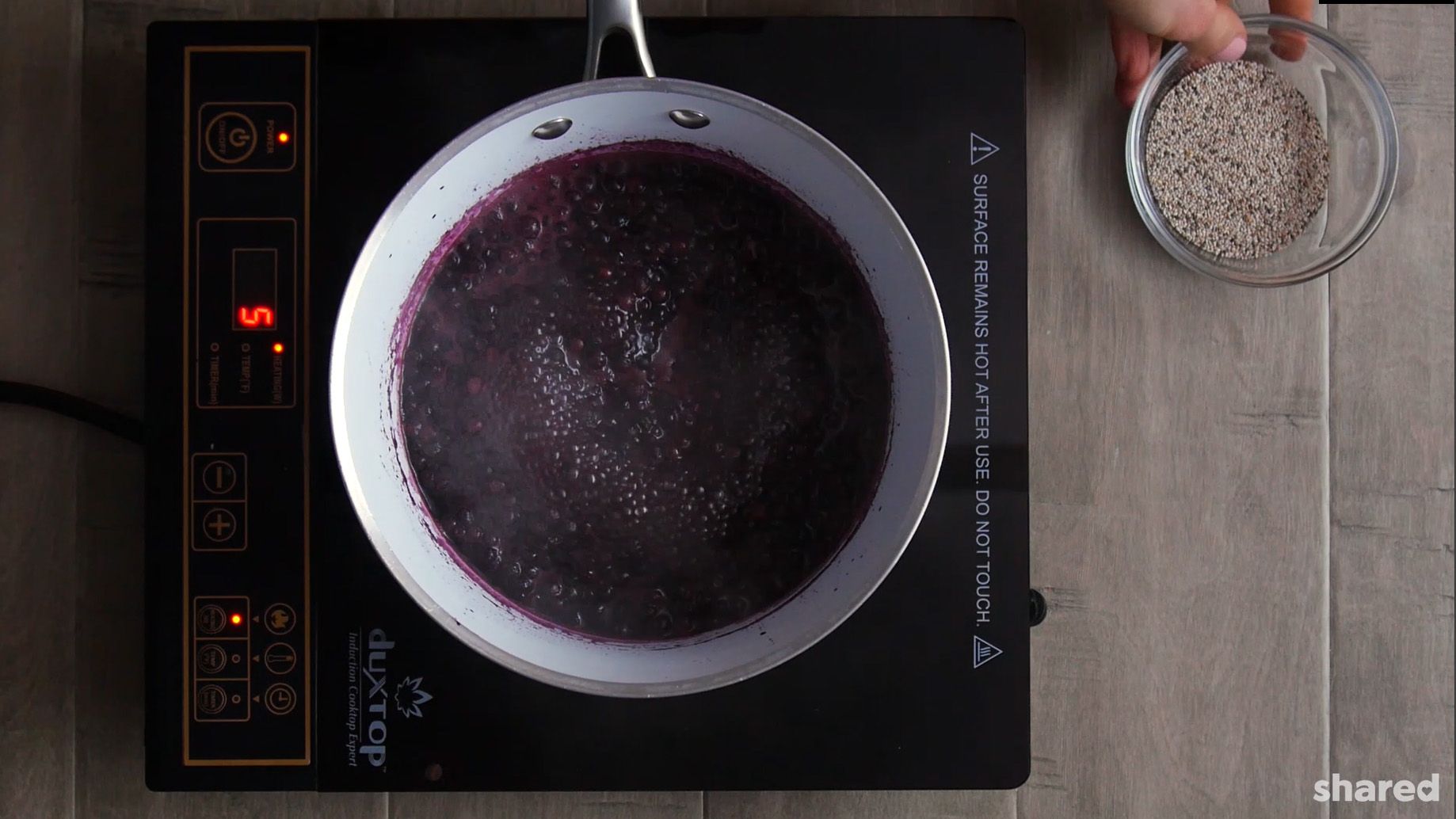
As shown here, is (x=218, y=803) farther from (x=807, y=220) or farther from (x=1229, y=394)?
(x=1229, y=394)

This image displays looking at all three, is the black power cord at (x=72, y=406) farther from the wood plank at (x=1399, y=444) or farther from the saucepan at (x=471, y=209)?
the wood plank at (x=1399, y=444)

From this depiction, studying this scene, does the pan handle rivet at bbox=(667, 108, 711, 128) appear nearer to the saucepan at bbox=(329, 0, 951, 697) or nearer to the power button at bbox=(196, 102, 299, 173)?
the saucepan at bbox=(329, 0, 951, 697)

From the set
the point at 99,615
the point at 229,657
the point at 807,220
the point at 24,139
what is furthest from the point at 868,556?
the point at 24,139

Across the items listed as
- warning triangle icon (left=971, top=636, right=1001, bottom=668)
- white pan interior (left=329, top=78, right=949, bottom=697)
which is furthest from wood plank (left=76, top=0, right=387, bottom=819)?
warning triangle icon (left=971, top=636, right=1001, bottom=668)

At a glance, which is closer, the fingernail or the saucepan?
the saucepan

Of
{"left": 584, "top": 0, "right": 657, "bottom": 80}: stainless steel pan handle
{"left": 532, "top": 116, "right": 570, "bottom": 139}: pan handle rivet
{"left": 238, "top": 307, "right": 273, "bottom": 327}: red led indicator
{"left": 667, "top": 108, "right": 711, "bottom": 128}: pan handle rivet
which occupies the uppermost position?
{"left": 584, "top": 0, "right": 657, "bottom": 80}: stainless steel pan handle

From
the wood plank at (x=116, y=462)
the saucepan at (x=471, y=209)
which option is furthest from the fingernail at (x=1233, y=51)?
the wood plank at (x=116, y=462)

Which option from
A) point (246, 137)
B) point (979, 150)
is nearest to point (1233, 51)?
point (979, 150)
